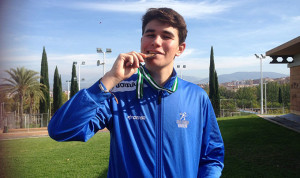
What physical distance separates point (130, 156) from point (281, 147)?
8.83 metres

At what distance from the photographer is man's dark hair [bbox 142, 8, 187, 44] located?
66.1 inches

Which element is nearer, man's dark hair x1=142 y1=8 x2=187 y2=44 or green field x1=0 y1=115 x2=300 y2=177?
man's dark hair x1=142 y1=8 x2=187 y2=44

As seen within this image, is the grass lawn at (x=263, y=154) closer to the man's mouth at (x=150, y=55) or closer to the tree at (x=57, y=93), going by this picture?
the man's mouth at (x=150, y=55)

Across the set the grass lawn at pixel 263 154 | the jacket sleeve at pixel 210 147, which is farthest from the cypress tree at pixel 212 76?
the jacket sleeve at pixel 210 147

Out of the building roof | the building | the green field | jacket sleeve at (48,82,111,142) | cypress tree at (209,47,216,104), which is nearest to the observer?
jacket sleeve at (48,82,111,142)

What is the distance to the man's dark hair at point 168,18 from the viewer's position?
5.51 feet

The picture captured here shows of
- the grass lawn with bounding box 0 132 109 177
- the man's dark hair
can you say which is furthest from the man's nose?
the grass lawn with bounding box 0 132 109 177

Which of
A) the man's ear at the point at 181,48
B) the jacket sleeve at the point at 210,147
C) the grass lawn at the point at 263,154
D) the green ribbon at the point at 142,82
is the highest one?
the man's ear at the point at 181,48

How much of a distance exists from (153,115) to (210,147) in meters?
0.45

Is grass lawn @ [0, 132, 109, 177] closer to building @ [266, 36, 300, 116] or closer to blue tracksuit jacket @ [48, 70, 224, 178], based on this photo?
blue tracksuit jacket @ [48, 70, 224, 178]

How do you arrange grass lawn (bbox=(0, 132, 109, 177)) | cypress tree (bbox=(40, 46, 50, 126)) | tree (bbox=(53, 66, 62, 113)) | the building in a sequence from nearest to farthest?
grass lawn (bbox=(0, 132, 109, 177))
the building
cypress tree (bbox=(40, 46, 50, 126))
tree (bbox=(53, 66, 62, 113))

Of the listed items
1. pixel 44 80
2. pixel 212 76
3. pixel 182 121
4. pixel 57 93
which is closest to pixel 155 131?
pixel 182 121

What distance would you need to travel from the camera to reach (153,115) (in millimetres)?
1598

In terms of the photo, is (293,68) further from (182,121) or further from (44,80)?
(44,80)
